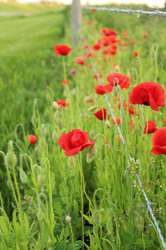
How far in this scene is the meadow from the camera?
988mm

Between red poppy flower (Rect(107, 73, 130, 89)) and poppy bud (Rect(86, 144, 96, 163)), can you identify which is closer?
poppy bud (Rect(86, 144, 96, 163))

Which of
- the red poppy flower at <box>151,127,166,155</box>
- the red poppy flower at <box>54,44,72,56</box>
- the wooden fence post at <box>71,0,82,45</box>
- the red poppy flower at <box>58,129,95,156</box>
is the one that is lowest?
the red poppy flower at <box>58,129,95,156</box>

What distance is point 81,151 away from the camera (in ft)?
4.85

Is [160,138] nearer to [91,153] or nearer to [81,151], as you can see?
[91,153]

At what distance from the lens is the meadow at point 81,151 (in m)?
0.99

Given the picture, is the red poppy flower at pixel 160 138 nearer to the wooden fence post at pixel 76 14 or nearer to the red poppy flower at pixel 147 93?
the red poppy flower at pixel 147 93

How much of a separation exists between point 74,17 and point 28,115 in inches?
120

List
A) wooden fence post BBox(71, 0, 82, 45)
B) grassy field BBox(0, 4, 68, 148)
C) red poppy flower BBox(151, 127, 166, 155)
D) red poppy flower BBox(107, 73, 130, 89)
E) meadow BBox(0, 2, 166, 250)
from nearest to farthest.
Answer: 1. red poppy flower BBox(151, 127, 166, 155)
2. meadow BBox(0, 2, 166, 250)
3. red poppy flower BBox(107, 73, 130, 89)
4. grassy field BBox(0, 4, 68, 148)
5. wooden fence post BBox(71, 0, 82, 45)

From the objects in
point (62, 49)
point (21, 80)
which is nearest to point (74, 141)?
point (62, 49)

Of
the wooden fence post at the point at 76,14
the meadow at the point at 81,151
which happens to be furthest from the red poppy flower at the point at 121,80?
the wooden fence post at the point at 76,14

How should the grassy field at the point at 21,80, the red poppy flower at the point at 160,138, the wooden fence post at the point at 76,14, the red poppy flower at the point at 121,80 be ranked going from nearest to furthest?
the red poppy flower at the point at 160,138 → the red poppy flower at the point at 121,80 → the grassy field at the point at 21,80 → the wooden fence post at the point at 76,14

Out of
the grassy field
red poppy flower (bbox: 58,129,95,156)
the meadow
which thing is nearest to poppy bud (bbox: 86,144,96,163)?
the meadow

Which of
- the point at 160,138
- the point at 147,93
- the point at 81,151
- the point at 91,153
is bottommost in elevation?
the point at 81,151

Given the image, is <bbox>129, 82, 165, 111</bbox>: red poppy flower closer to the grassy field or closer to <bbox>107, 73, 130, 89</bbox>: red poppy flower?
<bbox>107, 73, 130, 89</bbox>: red poppy flower
